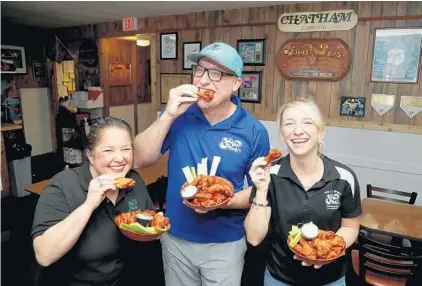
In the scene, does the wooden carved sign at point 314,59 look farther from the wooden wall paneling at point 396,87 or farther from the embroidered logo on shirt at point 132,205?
the embroidered logo on shirt at point 132,205

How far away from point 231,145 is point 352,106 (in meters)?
2.98

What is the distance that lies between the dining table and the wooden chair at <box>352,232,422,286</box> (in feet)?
0.66

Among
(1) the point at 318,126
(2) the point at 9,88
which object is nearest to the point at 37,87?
(2) the point at 9,88

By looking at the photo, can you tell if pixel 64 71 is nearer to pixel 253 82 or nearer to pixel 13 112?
pixel 13 112

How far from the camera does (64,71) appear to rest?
23.6 ft

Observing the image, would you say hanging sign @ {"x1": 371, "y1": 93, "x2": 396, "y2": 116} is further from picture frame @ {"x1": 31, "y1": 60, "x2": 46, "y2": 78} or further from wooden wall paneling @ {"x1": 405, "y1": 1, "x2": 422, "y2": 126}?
picture frame @ {"x1": 31, "y1": 60, "x2": 46, "y2": 78}

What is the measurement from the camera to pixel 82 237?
50.5 inches

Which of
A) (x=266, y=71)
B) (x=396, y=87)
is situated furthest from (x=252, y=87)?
(x=396, y=87)

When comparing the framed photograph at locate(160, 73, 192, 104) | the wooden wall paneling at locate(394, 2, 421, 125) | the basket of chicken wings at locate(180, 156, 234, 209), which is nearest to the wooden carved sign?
the wooden wall paneling at locate(394, 2, 421, 125)

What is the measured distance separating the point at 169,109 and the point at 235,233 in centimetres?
67

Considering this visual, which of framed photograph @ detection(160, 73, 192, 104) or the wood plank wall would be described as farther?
framed photograph @ detection(160, 73, 192, 104)

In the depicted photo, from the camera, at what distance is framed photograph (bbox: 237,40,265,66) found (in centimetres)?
453

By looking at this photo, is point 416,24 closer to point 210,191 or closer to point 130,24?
point 210,191

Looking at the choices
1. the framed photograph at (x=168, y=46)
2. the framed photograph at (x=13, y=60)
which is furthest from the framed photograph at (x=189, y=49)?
the framed photograph at (x=13, y=60)
